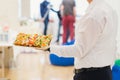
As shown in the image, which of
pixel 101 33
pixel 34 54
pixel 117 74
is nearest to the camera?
pixel 101 33

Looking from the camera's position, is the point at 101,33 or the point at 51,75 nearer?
the point at 101,33

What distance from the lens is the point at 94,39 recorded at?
1.49m

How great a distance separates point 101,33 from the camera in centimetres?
150

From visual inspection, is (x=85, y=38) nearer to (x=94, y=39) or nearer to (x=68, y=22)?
(x=94, y=39)

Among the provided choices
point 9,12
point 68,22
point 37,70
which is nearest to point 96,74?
point 37,70

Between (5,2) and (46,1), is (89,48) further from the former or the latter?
(46,1)

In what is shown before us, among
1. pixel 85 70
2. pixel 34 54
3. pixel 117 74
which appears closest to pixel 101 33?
pixel 85 70

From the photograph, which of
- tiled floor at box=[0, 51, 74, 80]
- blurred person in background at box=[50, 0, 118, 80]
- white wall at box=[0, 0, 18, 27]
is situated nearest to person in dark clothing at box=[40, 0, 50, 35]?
tiled floor at box=[0, 51, 74, 80]

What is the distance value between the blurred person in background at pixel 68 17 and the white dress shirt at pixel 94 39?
5.30m

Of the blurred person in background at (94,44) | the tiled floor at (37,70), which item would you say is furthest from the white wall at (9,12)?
the blurred person in background at (94,44)

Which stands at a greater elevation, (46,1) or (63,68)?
(46,1)

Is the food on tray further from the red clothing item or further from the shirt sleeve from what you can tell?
the red clothing item

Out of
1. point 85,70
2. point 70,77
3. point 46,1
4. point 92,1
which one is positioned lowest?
point 70,77

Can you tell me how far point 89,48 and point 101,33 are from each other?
114mm
